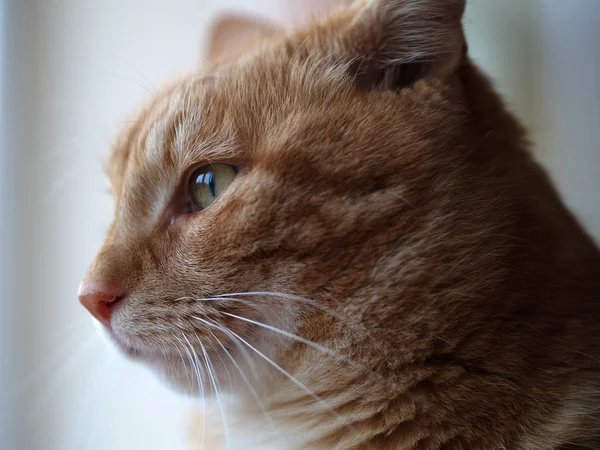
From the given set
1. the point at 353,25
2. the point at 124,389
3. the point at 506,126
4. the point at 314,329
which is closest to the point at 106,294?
the point at 314,329

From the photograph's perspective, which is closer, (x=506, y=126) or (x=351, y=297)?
(x=351, y=297)

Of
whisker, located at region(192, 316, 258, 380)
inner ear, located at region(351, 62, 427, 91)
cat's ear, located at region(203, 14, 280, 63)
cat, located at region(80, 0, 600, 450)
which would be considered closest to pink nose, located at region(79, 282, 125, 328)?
cat, located at region(80, 0, 600, 450)

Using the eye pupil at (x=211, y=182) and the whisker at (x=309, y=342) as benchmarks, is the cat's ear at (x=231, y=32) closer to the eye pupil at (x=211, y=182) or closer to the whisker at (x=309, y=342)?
the eye pupil at (x=211, y=182)

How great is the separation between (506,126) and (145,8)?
0.87 meters

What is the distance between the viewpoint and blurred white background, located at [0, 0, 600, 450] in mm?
1227

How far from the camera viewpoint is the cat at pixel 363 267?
83 cm

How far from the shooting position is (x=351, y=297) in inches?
33.6

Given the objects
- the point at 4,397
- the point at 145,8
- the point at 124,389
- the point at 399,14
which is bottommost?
the point at 124,389

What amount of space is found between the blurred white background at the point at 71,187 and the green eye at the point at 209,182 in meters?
0.33

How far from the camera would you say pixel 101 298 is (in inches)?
35.8

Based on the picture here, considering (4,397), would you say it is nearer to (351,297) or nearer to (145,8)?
(351,297)

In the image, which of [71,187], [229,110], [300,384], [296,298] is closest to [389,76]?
[229,110]

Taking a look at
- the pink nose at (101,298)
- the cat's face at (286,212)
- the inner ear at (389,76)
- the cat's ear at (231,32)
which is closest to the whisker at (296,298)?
the cat's face at (286,212)

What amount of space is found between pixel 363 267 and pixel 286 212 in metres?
0.14
